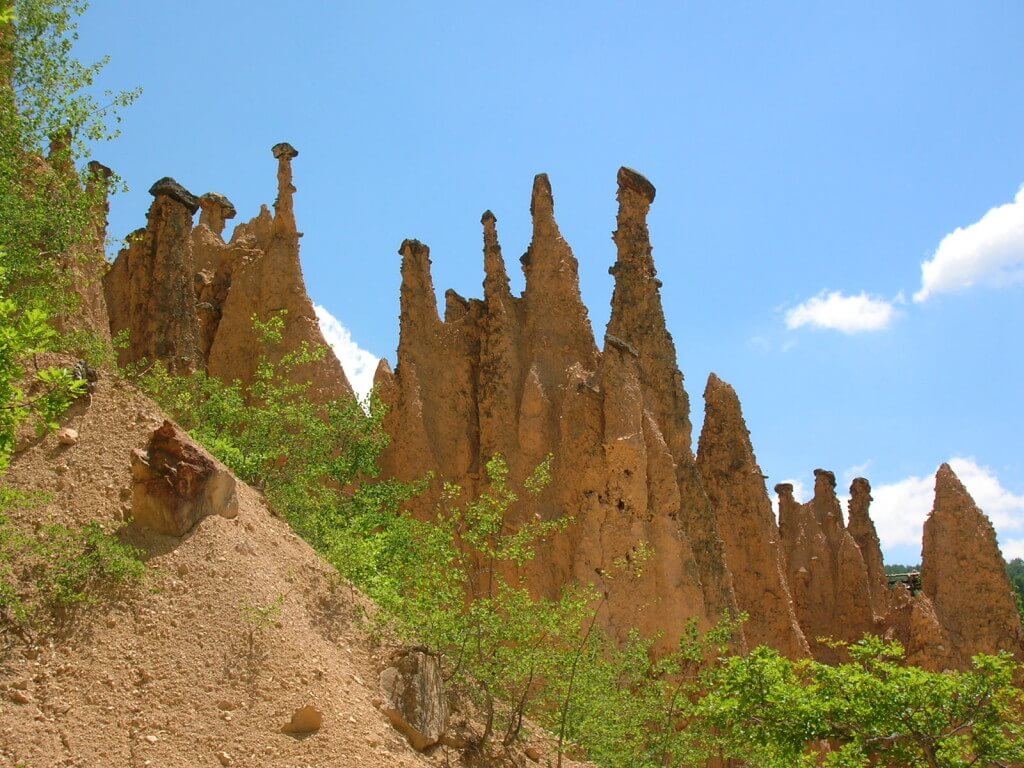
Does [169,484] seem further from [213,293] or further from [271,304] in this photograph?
[213,293]

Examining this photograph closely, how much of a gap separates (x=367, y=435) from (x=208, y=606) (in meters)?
9.29

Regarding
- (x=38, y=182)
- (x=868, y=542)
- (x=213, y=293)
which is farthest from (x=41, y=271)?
(x=868, y=542)

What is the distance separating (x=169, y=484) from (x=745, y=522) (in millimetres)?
18787

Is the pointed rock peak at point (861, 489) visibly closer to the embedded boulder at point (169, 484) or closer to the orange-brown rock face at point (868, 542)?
the orange-brown rock face at point (868, 542)

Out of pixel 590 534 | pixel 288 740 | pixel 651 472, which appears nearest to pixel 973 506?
pixel 651 472

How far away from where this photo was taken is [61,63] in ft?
39.8

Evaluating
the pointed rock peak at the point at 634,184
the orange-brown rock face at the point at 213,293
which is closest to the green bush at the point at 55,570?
the orange-brown rock face at the point at 213,293

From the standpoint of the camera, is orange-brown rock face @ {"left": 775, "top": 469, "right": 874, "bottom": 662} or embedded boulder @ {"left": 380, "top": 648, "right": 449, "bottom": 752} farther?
orange-brown rock face @ {"left": 775, "top": 469, "right": 874, "bottom": 662}

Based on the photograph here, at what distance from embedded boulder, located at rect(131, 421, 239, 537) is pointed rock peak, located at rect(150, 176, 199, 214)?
13.0 metres

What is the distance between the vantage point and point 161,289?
71.2 feet

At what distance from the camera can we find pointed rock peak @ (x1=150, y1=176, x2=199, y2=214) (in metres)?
22.4

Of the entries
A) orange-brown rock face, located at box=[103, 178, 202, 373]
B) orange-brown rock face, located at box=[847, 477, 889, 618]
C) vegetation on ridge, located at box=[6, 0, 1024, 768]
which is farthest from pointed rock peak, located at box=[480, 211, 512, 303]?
orange-brown rock face, located at box=[847, 477, 889, 618]

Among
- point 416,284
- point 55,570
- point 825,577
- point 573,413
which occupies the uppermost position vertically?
point 416,284

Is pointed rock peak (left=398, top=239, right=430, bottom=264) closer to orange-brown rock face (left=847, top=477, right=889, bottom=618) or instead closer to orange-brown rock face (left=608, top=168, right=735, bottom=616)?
orange-brown rock face (left=608, top=168, right=735, bottom=616)
